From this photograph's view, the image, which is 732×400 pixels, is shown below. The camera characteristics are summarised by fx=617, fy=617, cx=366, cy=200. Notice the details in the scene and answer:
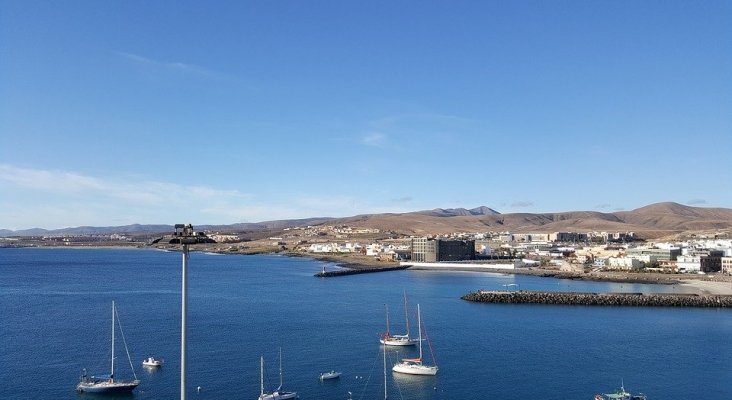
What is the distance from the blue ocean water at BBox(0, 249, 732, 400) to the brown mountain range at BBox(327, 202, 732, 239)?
67224 millimetres

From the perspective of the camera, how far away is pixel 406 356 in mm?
15086

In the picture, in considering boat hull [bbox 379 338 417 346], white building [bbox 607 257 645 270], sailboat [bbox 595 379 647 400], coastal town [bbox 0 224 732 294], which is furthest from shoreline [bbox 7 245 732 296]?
sailboat [bbox 595 379 647 400]

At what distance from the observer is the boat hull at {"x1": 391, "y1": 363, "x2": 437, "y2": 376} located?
1312cm

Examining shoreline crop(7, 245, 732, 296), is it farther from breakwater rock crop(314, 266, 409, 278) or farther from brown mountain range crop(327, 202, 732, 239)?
brown mountain range crop(327, 202, 732, 239)

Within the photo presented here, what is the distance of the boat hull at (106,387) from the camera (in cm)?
1160

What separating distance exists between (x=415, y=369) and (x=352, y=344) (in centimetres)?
306

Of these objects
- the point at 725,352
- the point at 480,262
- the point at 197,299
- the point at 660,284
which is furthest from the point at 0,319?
the point at 480,262

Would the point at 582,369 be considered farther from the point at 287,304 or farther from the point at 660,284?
the point at 660,284

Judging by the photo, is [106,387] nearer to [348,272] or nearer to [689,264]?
[348,272]

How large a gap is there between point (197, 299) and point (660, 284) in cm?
2309

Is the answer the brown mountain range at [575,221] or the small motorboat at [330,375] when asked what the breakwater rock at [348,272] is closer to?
the small motorboat at [330,375]

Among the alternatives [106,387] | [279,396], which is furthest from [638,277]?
[106,387]

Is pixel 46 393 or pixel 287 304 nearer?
pixel 46 393

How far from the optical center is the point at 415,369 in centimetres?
1324
